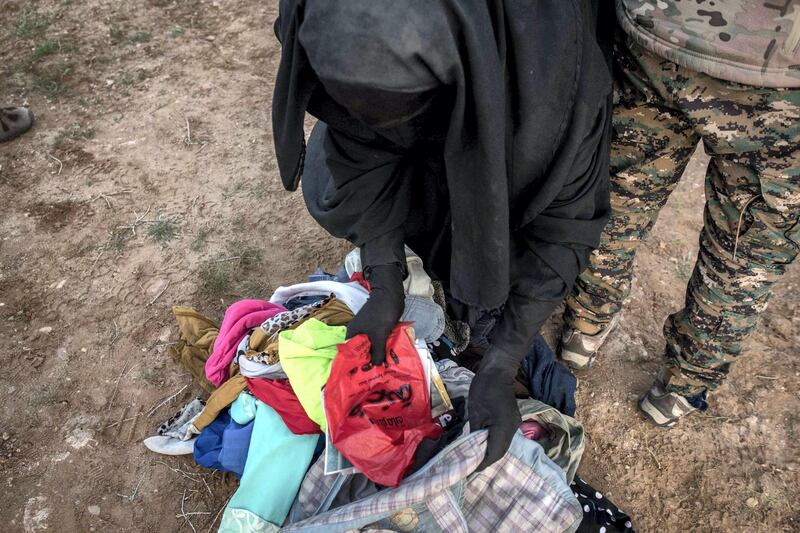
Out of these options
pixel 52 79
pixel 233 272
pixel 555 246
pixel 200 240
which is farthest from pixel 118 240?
pixel 555 246

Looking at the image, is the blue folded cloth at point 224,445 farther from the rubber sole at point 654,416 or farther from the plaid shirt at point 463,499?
the rubber sole at point 654,416

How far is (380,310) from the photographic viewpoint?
6.09 feet

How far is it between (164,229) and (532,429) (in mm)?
2056

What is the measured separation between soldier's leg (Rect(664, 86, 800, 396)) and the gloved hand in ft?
3.18

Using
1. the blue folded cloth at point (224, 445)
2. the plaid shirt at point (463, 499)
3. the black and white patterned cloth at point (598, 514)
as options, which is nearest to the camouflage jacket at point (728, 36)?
the plaid shirt at point (463, 499)

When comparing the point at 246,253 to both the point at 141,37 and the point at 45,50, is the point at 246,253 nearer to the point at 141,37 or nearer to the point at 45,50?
the point at 141,37

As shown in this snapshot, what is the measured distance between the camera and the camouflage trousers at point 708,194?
4.89 ft

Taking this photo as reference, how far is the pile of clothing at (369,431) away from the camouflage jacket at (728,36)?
1.08 meters

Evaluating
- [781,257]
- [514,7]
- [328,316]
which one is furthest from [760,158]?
[328,316]

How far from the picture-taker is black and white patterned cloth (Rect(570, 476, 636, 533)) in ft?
6.02

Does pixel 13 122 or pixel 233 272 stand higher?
pixel 13 122

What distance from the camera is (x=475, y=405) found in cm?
163

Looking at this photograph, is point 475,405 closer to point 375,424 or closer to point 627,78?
point 375,424

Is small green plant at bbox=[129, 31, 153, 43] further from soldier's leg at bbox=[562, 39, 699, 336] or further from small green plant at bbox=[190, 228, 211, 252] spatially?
soldier's leg at bbox=[562, 39, 699, 336]
